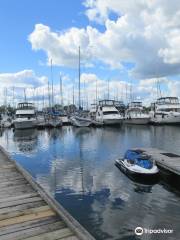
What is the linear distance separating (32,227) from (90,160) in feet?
55.6

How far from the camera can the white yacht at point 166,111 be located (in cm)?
6003

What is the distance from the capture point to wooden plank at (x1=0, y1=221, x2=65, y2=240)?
762 cm

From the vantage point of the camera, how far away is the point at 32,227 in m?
8.16

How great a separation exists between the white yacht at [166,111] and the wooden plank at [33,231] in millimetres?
54059

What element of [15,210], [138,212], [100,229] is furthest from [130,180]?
[15,210]

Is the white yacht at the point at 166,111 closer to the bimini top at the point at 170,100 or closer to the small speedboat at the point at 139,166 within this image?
the bimini top at the point at 170,100

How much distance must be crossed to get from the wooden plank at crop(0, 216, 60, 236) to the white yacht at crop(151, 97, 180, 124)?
176 ft

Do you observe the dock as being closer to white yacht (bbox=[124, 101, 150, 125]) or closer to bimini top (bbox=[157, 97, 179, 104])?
white yacht (bbox=[124, 101, 150, 125])

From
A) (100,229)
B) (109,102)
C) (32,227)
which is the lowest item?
(100,229)

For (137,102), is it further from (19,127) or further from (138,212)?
(138,212)

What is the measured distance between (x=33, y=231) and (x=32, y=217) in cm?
92

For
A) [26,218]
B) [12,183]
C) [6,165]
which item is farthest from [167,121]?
[26,218]

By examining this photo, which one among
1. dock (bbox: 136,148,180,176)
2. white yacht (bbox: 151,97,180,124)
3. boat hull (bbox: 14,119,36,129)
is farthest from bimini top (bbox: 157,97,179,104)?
dock (bbox: 136,148,180,176)

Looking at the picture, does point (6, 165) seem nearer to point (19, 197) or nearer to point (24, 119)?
point (19, 197)
